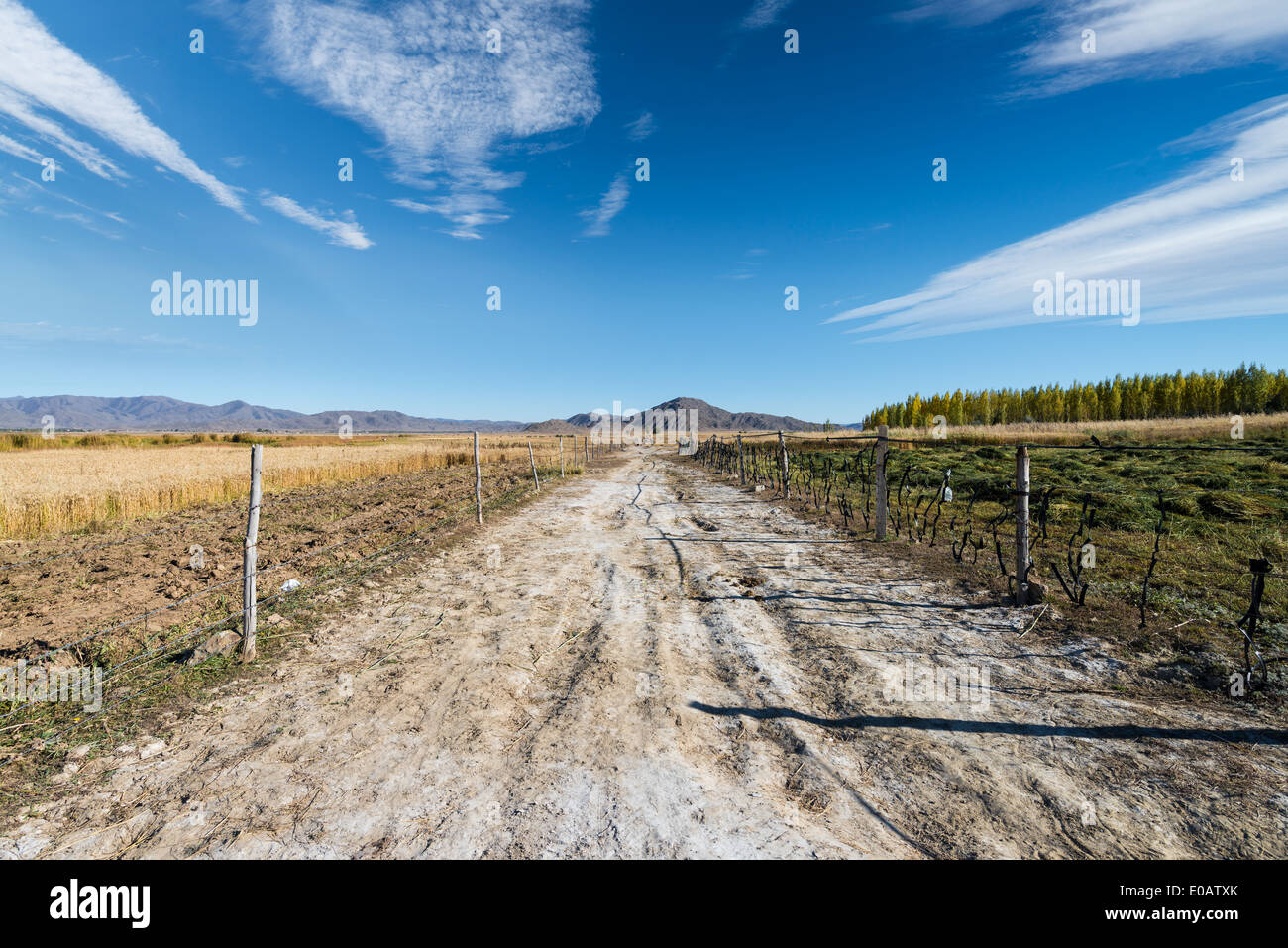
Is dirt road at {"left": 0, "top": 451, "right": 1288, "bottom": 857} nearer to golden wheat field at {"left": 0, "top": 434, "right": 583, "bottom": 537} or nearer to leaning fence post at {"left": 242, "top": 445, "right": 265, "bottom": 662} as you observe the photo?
leaning fence post at {"left": 242, "top": 445, "right": 265, "bottom": 662}

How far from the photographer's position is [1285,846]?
2.76 metres

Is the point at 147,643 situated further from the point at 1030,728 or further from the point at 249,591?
the point at 1030,728

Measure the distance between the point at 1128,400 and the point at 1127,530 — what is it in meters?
108

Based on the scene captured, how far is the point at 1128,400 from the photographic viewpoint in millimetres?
90625

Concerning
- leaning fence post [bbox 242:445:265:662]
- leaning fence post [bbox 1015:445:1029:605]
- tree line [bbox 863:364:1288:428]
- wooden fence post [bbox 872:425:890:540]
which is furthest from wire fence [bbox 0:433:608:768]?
tree line [bbox 863:364:1288:428]

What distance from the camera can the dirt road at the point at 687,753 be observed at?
2910 millimetres

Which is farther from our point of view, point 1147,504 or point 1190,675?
point 1147,504

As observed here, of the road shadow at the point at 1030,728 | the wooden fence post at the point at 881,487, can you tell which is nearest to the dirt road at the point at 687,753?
the road shadow at the point at 1030,728

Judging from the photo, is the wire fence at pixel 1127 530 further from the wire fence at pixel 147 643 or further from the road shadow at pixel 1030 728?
the wire fence at pixel 147 643

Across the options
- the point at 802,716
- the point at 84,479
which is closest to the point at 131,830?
the point at 802,716

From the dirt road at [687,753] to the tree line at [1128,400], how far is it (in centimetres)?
8447

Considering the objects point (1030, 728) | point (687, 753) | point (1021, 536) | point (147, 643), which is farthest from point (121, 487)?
point (1021, 536)
